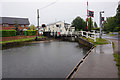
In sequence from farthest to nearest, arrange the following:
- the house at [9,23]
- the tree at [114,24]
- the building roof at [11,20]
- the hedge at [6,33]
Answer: the building roof at [11,20] → the house at [9,23] → the tree at [114,24] → the hedge at [6,33]

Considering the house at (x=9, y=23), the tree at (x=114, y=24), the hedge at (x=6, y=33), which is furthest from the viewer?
the house at (x=9, y=23)

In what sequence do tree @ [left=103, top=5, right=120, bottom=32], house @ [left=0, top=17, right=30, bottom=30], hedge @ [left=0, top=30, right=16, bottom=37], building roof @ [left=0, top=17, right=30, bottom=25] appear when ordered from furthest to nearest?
building roof @ [left=0, top=17, right=30, bottom=25], house @ [left=0, top=17, right=30, bottom=30], tree @ [left=103, top=5, right=120, bottom=32], hedge @ [left=0, top=30, right=16, bottom=37]

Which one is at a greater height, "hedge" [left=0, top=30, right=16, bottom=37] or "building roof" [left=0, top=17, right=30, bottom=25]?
"building roof" [left=0, top=17, right=30, bottom=25]

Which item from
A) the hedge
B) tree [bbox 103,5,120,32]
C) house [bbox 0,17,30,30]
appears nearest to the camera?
the hedge

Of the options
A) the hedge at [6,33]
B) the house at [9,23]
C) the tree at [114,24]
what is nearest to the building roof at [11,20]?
the house at [9,23]

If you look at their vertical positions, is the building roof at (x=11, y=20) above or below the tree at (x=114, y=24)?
above

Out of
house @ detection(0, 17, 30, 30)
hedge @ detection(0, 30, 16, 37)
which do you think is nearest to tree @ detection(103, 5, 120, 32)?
hedge @ detection(0, 30, 16, 37)

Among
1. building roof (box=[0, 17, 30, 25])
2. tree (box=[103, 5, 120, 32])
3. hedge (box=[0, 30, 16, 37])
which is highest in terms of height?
building roof (box=[0, 17, 30, 25])

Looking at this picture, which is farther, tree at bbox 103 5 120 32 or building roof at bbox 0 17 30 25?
building roof at bbox 0 17 30 25

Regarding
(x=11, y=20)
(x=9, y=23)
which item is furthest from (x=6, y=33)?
(x=11, y=20)

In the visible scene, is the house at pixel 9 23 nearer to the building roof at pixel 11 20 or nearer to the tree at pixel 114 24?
the building roof at pixel 11 20

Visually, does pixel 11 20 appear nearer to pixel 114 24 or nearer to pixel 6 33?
pixel 6 33

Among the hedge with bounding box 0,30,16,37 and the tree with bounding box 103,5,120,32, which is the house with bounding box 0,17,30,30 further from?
the tree with bounding box 103,5,120,32

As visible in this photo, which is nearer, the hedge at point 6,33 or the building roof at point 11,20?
the hedge at point 6,33
